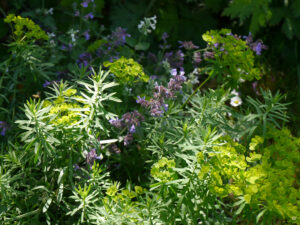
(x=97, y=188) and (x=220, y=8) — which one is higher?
(x=220, y=8)

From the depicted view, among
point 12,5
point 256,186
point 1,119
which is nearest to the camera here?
point 256,186

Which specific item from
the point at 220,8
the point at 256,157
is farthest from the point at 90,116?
the point at 220,8

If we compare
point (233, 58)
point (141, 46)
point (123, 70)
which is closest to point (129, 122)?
point (123, 70)

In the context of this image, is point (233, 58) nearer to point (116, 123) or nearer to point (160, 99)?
point (160, 99)

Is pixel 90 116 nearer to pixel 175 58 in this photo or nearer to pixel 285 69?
pixel 175 58

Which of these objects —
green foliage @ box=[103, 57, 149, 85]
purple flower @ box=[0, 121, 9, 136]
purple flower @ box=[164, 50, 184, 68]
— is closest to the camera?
green foliage @ box=[103, 57, 149, 85]

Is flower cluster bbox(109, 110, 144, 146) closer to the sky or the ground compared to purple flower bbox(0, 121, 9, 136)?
closer to the sky

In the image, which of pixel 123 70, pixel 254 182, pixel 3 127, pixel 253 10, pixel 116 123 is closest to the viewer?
pixel 254 182

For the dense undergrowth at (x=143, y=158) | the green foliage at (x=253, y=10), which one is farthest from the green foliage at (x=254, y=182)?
the green foliage at (x=253, y=10)

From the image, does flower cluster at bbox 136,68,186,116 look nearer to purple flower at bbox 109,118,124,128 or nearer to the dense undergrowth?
the dense undergrowth

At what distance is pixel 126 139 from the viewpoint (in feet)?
7.07

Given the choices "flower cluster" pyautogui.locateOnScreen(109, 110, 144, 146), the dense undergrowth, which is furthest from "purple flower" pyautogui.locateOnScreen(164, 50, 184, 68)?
"flower cluster" pyautogui.locateOnScreen(109, 110, 144, 146)

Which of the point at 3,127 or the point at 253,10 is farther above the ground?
the point at 253,10

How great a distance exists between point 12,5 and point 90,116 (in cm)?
244
